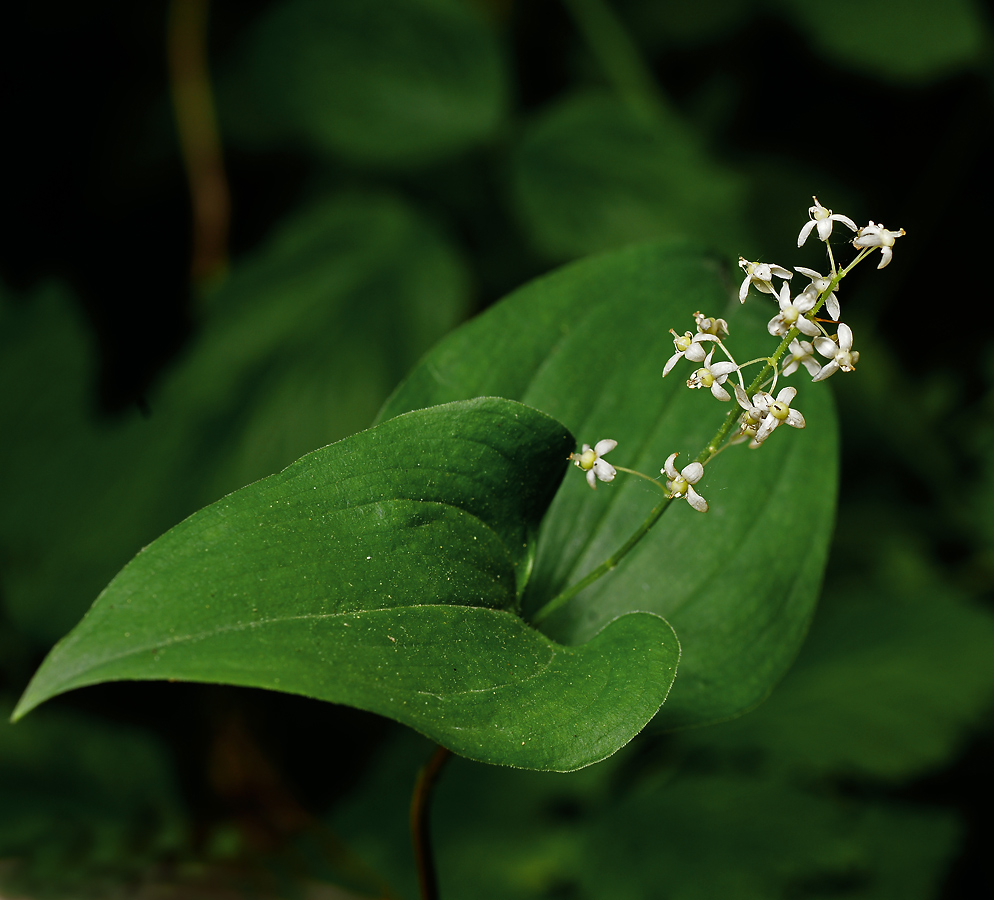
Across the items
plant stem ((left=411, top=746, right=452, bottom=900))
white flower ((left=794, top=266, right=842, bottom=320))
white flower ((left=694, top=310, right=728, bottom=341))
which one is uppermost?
white flower ((left=794, top=266, right=842, bottom=320))

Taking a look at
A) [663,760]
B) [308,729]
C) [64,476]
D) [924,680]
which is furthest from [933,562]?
[64,476]

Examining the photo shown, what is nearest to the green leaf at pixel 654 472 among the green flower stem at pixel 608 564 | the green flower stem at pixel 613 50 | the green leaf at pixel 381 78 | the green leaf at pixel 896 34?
the green flower stem at pixel 608 564

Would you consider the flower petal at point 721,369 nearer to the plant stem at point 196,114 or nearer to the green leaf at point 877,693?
the green leaf at point 877,693

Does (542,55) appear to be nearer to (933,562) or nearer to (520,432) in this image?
(933,562)

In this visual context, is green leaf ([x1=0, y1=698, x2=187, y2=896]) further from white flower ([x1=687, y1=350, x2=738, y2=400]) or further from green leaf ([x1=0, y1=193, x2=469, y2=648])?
white flower ([x1=687, y1=350, x2=738, y2=400])

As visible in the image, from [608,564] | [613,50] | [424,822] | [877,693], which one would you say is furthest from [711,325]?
[613,50]

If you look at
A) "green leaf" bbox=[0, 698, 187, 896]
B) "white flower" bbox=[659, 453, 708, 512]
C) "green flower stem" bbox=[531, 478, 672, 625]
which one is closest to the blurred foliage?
"green leaf" bbox=[0, 698, 187, 896]

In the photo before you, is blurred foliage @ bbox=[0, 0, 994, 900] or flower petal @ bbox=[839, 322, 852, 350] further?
blurred foliage @ bbox=[0, 0, 994, 900]
